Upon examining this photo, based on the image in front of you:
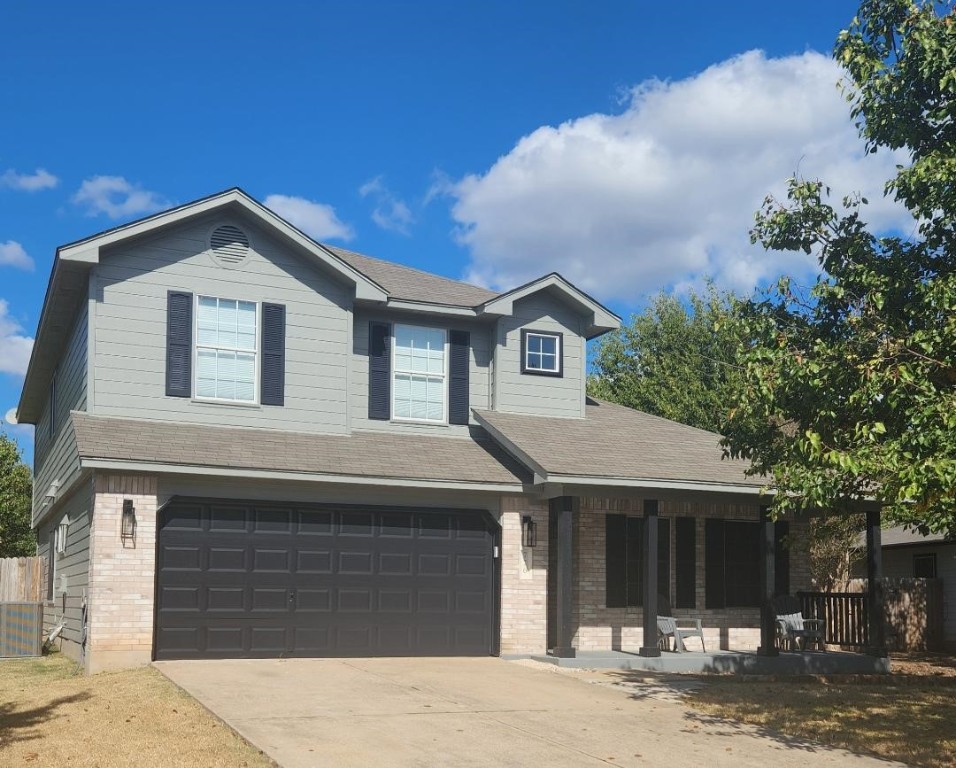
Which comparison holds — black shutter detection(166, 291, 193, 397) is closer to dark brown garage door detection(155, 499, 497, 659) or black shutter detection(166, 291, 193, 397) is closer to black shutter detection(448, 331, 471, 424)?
dark brown garage door detection(155, 499, 497, 659)

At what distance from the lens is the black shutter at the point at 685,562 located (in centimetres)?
1987

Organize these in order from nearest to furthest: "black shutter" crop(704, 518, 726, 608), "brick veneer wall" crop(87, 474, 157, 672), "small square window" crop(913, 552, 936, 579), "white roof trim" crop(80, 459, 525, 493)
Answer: "white roof trim" crop(80, 459, 525, 493) → "brick veneer wall" crop(87, 474, 157, 672) → "black shutter" crop(704, 518, 726, 608) → "small square window" crop(913, 552, 936, 579)

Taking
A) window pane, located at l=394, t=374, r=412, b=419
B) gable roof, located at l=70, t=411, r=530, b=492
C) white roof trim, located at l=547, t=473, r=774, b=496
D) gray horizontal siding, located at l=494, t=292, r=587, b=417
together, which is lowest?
white roof trim, located at l=547, t=473, r=774, b=496

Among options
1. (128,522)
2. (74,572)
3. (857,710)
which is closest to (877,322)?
(857,710)

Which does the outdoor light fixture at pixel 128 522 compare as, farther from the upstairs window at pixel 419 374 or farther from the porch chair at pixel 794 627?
the porch chair at pixel 794 627

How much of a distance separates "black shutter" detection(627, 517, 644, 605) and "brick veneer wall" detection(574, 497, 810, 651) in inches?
6.8

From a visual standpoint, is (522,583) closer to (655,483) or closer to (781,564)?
(655,483)

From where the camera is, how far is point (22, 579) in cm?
2439

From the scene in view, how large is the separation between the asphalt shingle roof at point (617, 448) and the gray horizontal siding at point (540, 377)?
26cm

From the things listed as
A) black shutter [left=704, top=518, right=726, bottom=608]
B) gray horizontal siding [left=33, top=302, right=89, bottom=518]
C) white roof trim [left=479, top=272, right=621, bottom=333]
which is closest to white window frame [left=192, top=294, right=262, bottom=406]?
gray horizontal siding [left=33, top=302, right=89, bottom=518]

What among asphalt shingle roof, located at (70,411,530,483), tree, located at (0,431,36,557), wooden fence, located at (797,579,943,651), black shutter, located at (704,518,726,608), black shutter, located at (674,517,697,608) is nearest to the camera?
asphalt shingle roof, located at (70,411,530,483)

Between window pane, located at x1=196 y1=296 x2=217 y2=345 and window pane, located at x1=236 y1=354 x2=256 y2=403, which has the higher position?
window pane, located at x1=196 y1=296 x2=217 y2=345

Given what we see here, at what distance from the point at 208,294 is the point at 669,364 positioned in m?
27.4

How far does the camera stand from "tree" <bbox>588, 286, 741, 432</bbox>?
4031 cm
